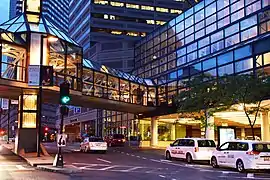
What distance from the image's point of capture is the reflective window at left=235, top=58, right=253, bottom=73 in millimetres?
38562

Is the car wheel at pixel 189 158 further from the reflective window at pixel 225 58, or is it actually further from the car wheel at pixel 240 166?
the reflective window at pixel 225 58

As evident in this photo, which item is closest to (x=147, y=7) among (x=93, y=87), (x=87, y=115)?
(x=87, y=115)

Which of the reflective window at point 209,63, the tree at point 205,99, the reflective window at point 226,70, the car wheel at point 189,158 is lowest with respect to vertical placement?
the car wheel at point 189,158

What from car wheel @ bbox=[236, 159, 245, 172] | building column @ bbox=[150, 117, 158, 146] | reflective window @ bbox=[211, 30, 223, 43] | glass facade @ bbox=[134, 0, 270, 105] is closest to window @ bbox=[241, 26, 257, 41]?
glass facade @ bbox=[134, 0, 270, 105]

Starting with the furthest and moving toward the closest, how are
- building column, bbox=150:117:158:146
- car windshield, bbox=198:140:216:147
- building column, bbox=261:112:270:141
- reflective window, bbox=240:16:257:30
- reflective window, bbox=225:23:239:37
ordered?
building column, bbox=150:117:158:146 < reflective window, bbox=225:23:239:37 < reflective window, bbox=240:16:257:30 < building column, bbox=261:112:270:141 < car windshield, bbox=198:140:216:147

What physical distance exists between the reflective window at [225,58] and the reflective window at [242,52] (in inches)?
35.3

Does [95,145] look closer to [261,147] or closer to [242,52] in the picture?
[242,52]

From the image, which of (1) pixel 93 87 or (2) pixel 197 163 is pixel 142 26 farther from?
(2) pixel 197 163

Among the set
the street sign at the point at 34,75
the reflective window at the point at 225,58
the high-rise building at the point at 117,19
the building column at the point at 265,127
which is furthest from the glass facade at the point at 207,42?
the high-rise building at the point at 117,19

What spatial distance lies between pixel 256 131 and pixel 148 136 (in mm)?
15853

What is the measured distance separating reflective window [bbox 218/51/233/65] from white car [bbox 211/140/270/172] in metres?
20.9

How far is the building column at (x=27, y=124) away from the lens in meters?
30.3

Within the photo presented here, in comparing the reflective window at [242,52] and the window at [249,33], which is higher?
the window at [249,33]

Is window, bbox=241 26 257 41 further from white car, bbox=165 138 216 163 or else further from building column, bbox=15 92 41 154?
building column, bbox=15 92 41 154
